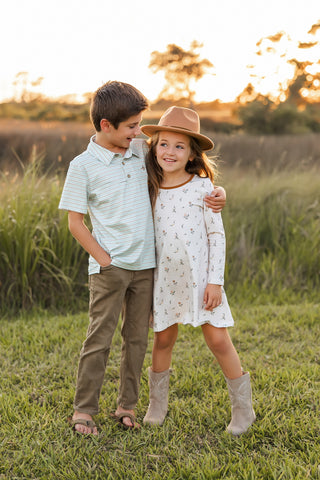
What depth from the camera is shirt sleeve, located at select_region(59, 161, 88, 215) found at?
7.25 feet

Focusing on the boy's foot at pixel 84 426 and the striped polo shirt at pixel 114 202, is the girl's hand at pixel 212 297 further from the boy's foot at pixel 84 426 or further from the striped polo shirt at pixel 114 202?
the boy's foot at pixel 84 426

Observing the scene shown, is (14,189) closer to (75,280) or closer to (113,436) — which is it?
(75,280)

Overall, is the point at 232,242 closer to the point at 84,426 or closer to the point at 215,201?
the point at 215,201

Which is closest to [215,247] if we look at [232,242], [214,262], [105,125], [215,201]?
[214,262]

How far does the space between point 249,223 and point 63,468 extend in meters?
3.50

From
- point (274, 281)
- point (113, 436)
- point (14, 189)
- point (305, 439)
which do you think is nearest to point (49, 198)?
point (14, 189)

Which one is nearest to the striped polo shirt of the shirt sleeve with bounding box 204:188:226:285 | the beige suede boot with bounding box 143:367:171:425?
the shirt sleeve with bounding box 204:188:226:285

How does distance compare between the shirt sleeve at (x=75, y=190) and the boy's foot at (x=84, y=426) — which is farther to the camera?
the boy's foot at (x=84, y=426)

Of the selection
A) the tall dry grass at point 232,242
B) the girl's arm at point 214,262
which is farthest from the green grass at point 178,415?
the girl's arm at point 214,262

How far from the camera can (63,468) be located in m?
2.12

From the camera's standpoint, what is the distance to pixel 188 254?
Answer: 7.46ft

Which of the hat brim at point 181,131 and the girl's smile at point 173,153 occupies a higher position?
the hat brim at point 181,131

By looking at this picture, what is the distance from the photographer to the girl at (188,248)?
2.28 meters

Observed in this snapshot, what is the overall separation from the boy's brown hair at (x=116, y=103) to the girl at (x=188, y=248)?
0.50ft
